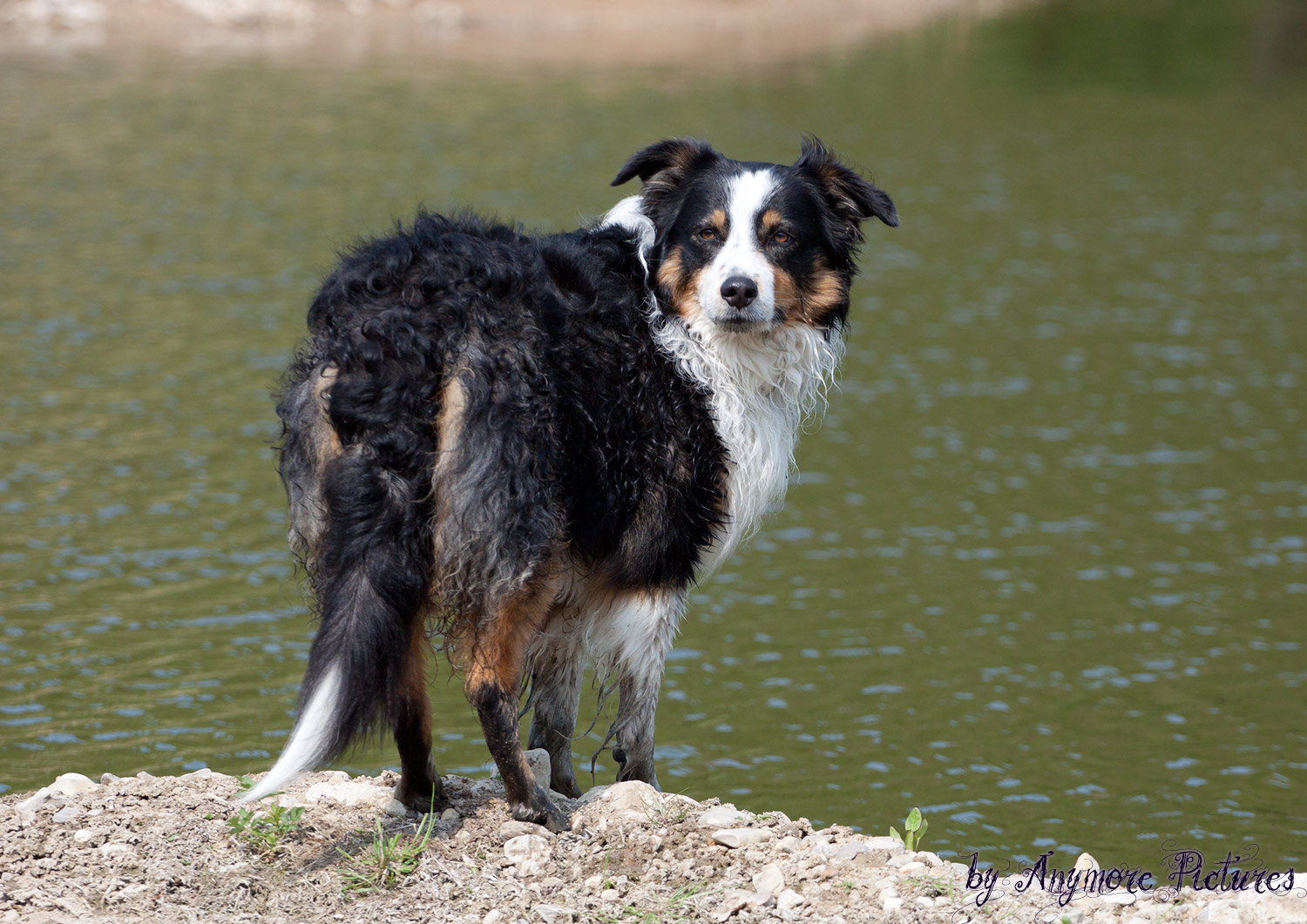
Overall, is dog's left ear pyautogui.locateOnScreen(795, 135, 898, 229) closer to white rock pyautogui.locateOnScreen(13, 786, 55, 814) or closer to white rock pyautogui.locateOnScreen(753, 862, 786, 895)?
white rock pyautogui.locateOnScreen(753, 862, 786, 895)

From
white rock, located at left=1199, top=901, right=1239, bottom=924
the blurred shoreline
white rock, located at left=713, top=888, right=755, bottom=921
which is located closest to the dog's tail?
white rock, located at left=713, top=888, right=755, bottom=921

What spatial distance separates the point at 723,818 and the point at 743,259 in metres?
2.32

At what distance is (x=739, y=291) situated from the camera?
5773mm

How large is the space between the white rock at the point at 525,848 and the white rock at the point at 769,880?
0.81 meters

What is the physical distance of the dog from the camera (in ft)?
16.6

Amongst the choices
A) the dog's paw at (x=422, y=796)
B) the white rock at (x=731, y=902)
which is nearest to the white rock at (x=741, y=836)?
the white rock at (x=731, y=902)

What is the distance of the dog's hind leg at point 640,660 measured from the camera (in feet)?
19.3

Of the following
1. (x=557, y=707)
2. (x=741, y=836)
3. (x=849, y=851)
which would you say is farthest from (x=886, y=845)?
(x=557, y=707)

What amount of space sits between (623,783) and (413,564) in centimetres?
149

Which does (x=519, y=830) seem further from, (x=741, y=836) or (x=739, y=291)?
(x=739, y=291)

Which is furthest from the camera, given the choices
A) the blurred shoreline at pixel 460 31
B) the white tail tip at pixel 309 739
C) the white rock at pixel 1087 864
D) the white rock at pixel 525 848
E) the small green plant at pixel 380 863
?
the blurred shoreline at pixel 460 31

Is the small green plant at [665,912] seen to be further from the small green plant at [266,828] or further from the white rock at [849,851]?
the small green plant at [266,828]

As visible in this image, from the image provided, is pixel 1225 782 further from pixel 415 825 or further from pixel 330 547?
pixel 330 547

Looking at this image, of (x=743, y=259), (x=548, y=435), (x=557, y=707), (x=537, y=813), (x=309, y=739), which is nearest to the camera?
(x=309, y=739)
